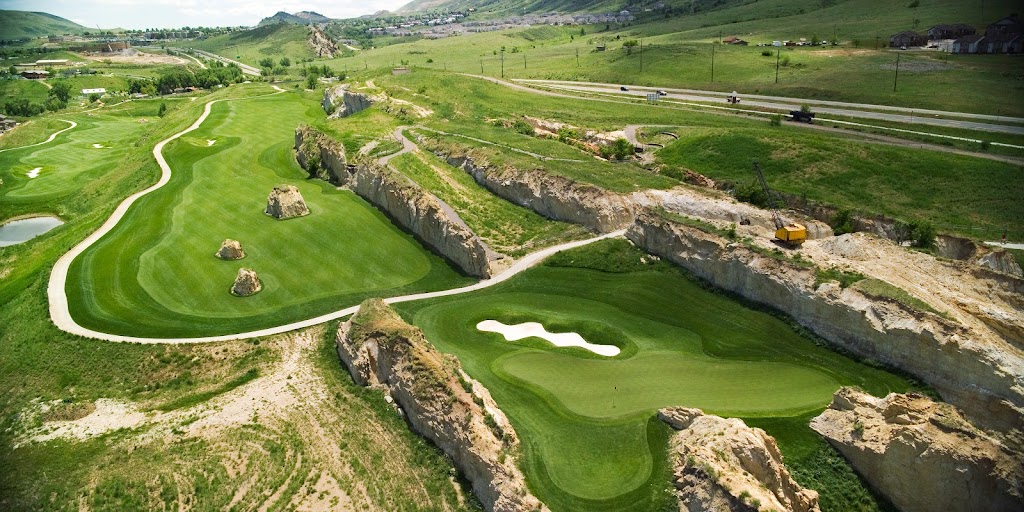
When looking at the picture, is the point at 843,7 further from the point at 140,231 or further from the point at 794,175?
the point at 140,231

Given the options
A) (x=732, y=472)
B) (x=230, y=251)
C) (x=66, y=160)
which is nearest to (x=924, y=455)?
(x=732, y=472)

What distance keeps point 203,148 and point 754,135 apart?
8061 centimetres

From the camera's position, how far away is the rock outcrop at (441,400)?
29.9 meters

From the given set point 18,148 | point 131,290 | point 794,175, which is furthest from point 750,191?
point 18,148

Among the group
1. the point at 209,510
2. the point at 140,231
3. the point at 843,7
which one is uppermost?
the point at 843,7

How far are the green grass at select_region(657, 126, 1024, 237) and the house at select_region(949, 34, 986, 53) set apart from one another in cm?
6826

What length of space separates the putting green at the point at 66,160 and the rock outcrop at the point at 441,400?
265ft

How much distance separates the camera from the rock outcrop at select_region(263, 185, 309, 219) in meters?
69.8

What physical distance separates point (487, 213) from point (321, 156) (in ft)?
112

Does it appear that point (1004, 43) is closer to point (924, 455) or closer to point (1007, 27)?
point (1007, 27)

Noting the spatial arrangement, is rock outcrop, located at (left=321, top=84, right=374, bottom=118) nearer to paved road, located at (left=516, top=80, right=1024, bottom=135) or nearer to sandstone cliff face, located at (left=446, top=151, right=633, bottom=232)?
paved road, located at (left=516, top=80, right=1024, bottom=135)

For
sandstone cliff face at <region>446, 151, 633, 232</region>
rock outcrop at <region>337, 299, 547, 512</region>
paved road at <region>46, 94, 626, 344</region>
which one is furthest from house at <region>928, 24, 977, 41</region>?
rock outcrop at <region>337, 299, 547, 512</region>

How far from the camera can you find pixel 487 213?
67000 millimetres

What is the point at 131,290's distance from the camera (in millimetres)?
55000
